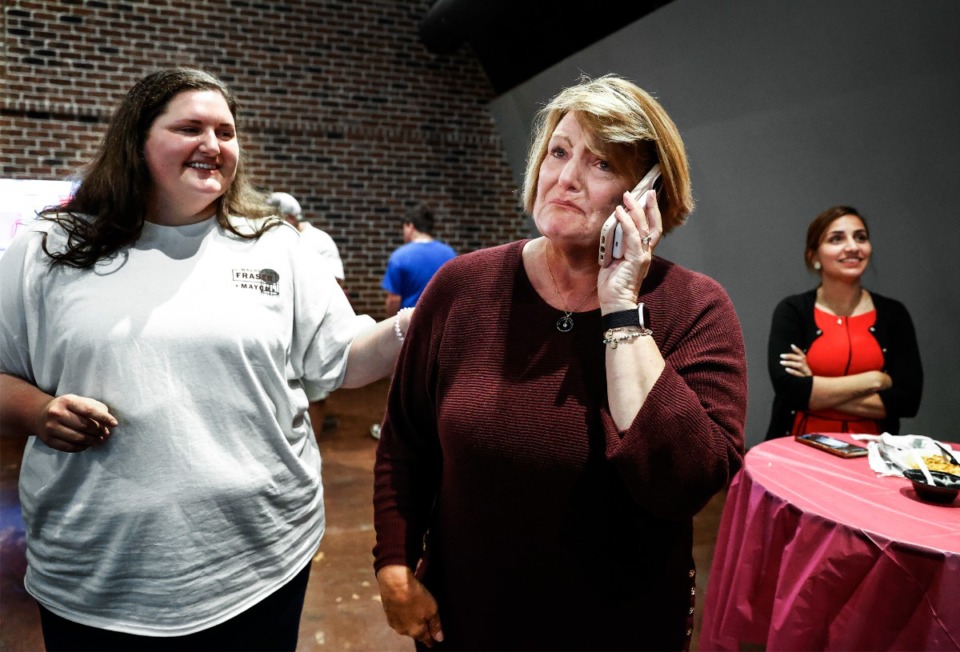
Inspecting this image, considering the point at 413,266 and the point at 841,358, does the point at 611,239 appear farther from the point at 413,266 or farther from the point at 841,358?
the point at 413,266

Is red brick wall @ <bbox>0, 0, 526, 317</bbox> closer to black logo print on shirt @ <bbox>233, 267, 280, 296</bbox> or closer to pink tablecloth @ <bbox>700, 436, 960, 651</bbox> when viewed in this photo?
black logo print on shirt @ <bbox>233, 267, 280, 296</bbox>

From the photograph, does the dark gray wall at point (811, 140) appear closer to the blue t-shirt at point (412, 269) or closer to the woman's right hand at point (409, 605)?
the blue t-shirt at point (412, 269)

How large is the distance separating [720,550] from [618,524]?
1.24 meters

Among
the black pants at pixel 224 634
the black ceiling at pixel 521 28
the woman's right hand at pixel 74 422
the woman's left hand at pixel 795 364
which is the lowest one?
the black pants at pixel 224 634

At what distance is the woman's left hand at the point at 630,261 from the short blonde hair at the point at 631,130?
0.10 meters

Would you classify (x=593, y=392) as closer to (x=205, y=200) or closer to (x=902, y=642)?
(x=205, y=200)

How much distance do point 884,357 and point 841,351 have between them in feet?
0.51

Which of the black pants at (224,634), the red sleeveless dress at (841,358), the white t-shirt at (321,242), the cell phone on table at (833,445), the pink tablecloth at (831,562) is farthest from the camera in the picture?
the white t-shirt at (321,242)

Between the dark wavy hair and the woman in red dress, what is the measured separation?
2.29 m

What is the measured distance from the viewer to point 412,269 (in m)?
4.12

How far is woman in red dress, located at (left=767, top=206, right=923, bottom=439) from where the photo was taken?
7.85ft

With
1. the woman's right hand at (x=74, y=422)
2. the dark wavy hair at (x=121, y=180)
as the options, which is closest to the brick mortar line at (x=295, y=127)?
the dark wavy hair at (x=121, y=180)

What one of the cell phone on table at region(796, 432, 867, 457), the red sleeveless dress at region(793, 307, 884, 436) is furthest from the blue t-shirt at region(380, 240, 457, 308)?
the cell phone on table at region(796, 432, 867, 457)

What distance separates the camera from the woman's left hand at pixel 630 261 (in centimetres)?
98
